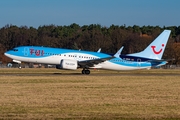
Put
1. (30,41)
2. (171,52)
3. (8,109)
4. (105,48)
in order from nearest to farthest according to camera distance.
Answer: (8,109)
(171,52)
(105,48)
(30,41)

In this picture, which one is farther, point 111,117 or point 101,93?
point 101,93

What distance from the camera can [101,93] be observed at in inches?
1070

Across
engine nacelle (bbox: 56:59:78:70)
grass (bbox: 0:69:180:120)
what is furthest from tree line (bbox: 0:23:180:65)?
grass (bbox: 0:69:180:120)

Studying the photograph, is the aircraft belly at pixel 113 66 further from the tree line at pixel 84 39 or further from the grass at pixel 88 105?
the tree line at pixel 84 39

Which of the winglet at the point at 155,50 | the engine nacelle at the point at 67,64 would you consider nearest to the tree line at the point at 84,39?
the winglet at the point at 155,50

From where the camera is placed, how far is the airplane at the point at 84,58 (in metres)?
54.7

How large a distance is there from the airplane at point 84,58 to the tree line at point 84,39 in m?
66.6

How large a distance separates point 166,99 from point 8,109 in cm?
836

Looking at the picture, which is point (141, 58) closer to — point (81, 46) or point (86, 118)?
point (86, 118)

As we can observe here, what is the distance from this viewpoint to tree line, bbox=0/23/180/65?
133 metres

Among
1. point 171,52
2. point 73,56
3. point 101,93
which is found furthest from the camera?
point 171,52

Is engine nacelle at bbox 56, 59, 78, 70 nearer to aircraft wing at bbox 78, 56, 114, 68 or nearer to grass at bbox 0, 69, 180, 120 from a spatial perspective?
aircraft wing at bbox 78, 56, 114, 68

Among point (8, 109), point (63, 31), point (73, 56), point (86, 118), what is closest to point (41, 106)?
point (8, 109)

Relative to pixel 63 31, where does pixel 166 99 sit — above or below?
below
